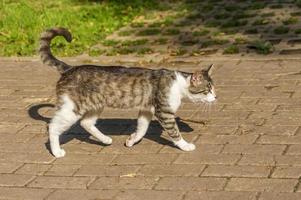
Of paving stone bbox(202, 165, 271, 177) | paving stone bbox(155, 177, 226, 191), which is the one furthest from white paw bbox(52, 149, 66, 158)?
paving stone bbox(202, 165, 271, 177)

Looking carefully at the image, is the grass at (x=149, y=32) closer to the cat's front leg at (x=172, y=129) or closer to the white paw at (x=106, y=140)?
the white paw at (x=106, y=140)

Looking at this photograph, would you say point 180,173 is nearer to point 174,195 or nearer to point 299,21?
point 174,195

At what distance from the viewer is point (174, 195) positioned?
5.54m

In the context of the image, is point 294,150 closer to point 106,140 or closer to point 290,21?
point 106,140

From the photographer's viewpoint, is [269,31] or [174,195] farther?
[269,31]

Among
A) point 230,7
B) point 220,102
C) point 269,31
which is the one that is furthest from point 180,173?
point 230,7

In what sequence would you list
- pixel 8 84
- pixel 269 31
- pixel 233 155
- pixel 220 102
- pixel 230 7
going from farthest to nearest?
pixel 230 7 < pixel 269 31 < pixel 8 84 < pixel 220 102 < pixel 233 155

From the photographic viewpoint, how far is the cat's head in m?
6.47

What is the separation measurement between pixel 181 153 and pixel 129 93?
29.9 inches

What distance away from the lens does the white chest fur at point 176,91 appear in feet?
21.3

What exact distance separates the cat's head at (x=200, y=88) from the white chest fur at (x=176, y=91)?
2.7 inches

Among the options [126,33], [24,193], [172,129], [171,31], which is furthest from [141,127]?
[126,33]

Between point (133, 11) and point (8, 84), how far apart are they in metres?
5.13

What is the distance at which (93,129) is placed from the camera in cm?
Result: 690
